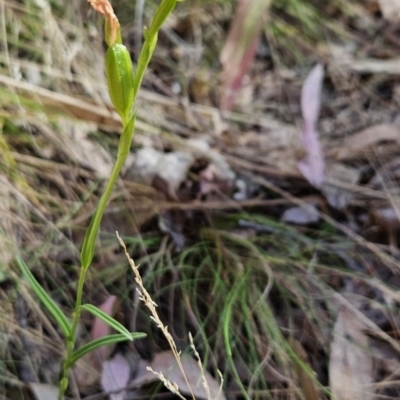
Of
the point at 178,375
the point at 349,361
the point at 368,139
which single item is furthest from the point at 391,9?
the point at 178,375

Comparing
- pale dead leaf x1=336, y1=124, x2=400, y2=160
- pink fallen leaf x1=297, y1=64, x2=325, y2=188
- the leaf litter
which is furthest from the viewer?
pale dead leaf x1=336, y1=124, x2=400, y2=160

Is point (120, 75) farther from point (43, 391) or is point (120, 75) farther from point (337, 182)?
point (337, 182)

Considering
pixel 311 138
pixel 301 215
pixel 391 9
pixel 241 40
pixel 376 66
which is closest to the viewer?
pixel 241 40

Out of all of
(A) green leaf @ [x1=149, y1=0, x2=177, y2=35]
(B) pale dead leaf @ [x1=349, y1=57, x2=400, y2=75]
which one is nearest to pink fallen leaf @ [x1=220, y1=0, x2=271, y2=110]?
(A) green leaf @ [x1=149, y1=0, x2=177, y2=35]

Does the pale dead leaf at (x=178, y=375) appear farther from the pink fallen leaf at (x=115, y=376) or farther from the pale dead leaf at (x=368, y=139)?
the pale dead leaf at (x=368, y=139)

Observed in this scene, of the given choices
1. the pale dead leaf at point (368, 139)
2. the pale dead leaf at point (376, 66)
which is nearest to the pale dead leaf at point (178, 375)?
the pale dead leaf at point (368, 139)

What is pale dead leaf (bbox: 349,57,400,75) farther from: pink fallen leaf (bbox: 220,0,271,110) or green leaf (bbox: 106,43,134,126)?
green leaf (bbox: 106,43,134,126)

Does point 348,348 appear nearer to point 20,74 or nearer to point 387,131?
point 387,131
